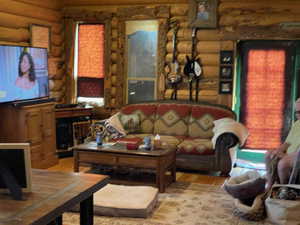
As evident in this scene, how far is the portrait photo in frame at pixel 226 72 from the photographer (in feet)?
19.8

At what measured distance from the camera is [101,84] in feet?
22.4

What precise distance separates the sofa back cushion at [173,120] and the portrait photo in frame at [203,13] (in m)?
1.27

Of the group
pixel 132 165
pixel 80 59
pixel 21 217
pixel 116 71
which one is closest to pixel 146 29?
pixel 116 71

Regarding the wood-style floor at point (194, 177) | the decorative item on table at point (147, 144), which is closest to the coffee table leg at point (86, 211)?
the decorative item on table at point (147, 144)

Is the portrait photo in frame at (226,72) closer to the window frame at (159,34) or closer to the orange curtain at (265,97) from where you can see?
the orange curtain at (265,97)

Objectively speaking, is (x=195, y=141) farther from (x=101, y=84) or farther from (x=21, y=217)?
(x=21, y=217)

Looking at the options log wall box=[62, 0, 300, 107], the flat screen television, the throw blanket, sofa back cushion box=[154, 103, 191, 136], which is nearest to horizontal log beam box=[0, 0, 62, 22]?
log wall box=[62, 0, 300, 107]

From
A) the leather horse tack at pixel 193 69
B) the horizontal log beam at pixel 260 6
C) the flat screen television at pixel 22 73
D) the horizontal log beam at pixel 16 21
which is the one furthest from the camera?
the leather horse tack at pixel 193 69

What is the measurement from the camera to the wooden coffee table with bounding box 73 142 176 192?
14.5 ft

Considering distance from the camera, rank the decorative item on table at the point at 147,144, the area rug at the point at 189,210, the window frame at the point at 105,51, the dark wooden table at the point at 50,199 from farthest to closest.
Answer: the window frame at the point at 105,51, the decorative item on table at the point at 147,144, the area rug at the point at 189,210, the dark wooden table at the point at 50,199

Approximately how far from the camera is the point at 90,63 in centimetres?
686

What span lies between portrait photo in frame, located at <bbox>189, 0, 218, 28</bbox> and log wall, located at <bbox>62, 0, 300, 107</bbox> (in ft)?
0.29

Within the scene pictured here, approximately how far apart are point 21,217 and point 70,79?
16.7ft

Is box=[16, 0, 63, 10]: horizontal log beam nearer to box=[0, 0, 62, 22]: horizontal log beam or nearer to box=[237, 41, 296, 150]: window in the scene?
box=[0, 0, 62, 22]: horizontal log beam
